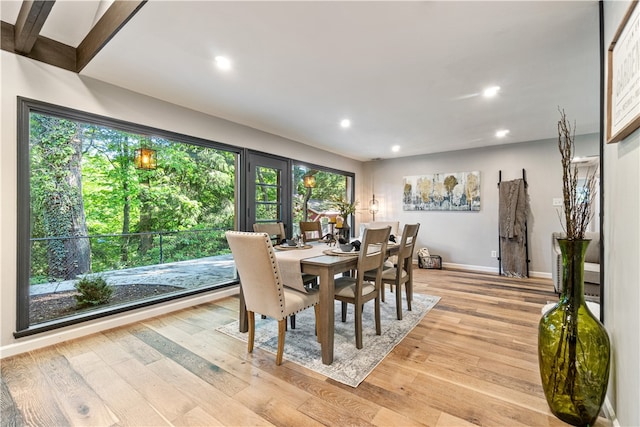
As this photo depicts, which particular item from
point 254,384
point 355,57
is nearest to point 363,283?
point 254,384

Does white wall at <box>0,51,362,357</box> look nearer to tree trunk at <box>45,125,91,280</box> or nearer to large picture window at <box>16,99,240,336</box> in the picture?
large picture window at <box>16,99,240,336</box>

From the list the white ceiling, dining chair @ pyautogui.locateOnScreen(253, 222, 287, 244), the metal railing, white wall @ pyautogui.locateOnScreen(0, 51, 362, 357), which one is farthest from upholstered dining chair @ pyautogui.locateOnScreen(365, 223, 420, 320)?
the metal railing

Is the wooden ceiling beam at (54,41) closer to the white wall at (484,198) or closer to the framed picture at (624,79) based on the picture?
the framed picture at (624,79)

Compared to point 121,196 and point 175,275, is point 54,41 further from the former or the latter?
point 175,275

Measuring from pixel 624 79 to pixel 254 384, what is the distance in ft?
8.54

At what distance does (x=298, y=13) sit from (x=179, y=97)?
1960 millimetres

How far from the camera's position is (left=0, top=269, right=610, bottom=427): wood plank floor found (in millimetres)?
1554

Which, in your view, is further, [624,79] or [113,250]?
[113,250]

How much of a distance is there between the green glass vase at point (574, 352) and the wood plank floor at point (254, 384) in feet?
0.45

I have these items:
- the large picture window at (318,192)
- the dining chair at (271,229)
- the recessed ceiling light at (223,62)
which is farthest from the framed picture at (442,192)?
the recessed ceiling light at (223,62)

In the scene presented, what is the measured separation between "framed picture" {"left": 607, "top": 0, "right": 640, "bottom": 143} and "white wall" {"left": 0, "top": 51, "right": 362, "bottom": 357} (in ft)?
12.2

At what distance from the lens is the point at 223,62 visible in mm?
2383

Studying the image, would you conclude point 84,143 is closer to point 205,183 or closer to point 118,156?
point 118,156

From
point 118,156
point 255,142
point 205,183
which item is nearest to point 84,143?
point 118,156
